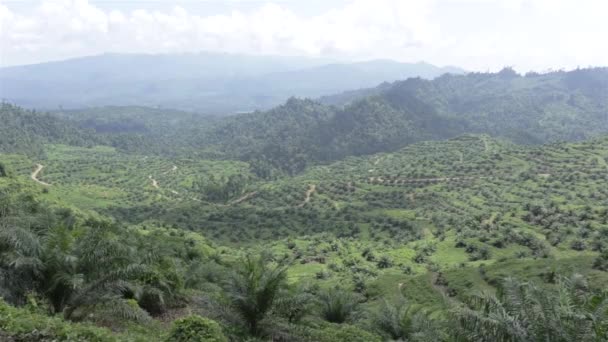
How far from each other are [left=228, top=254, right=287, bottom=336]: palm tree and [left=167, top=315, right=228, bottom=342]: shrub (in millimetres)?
2671

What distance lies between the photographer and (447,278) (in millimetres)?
48469

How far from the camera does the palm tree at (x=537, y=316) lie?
A: 30.1 ft

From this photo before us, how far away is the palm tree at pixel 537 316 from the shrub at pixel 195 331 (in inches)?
237

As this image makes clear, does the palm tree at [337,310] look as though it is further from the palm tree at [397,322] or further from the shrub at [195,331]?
the shrub at [195,331]

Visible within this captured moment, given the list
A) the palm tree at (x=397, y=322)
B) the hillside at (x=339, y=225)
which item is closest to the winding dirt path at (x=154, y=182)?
the hillside at (x=339, y=225)

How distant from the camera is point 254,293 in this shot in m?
15.1

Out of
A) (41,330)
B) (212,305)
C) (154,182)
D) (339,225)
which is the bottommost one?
(154,182)

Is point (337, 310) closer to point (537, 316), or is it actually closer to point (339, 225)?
point (537, 316)

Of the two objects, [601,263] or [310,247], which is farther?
[310,247]

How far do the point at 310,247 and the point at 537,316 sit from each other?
213ft

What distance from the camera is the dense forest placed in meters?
11.9

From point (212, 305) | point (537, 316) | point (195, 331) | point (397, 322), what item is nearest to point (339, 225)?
point (397, 322)

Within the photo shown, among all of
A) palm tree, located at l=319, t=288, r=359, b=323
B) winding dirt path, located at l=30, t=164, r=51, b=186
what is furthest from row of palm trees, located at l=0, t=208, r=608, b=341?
winding dirt path, located at l=30, t=164, r=51, b=186

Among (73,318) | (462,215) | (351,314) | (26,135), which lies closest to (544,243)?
(462,215)
